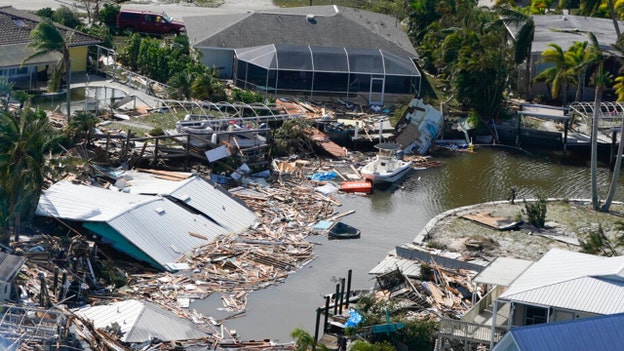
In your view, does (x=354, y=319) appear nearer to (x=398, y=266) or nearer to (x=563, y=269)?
(x=398, y=266)

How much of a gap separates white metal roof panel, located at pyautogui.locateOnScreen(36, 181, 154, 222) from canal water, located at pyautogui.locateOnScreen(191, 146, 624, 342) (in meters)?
4.66

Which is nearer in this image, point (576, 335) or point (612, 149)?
point (576, 335)

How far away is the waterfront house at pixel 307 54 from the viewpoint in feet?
190

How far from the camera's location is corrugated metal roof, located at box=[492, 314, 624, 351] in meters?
28.4

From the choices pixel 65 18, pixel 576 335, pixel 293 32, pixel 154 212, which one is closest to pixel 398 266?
pixel 154 212

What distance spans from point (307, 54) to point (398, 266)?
20.8 metres

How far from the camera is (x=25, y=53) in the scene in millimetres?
55250

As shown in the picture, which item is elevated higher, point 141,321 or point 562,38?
point 562,38

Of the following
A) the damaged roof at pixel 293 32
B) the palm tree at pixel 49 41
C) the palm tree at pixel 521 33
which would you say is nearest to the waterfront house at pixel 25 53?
the palm tree at pixel 49 41

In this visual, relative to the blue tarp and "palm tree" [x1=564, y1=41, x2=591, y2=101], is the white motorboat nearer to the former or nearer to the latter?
"palm tree" [x1=564, y1=41, x2=591, y2=101]

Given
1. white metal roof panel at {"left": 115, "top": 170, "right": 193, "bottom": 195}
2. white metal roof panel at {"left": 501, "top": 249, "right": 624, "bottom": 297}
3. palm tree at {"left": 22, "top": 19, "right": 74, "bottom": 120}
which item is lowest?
white metal roof panel at {"left": 115, "top": 170, "right": 193, "bottom": 195}

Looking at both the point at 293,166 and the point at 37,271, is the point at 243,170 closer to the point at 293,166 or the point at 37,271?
the point at 293,166

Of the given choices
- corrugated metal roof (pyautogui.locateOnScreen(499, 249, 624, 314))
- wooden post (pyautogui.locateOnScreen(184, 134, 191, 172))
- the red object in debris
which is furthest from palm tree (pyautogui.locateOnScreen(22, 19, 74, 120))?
corrugated metal roof (pyautogui.locateOnScreen(499, 249, 624, 314))

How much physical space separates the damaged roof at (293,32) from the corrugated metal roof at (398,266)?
21.1 meters
